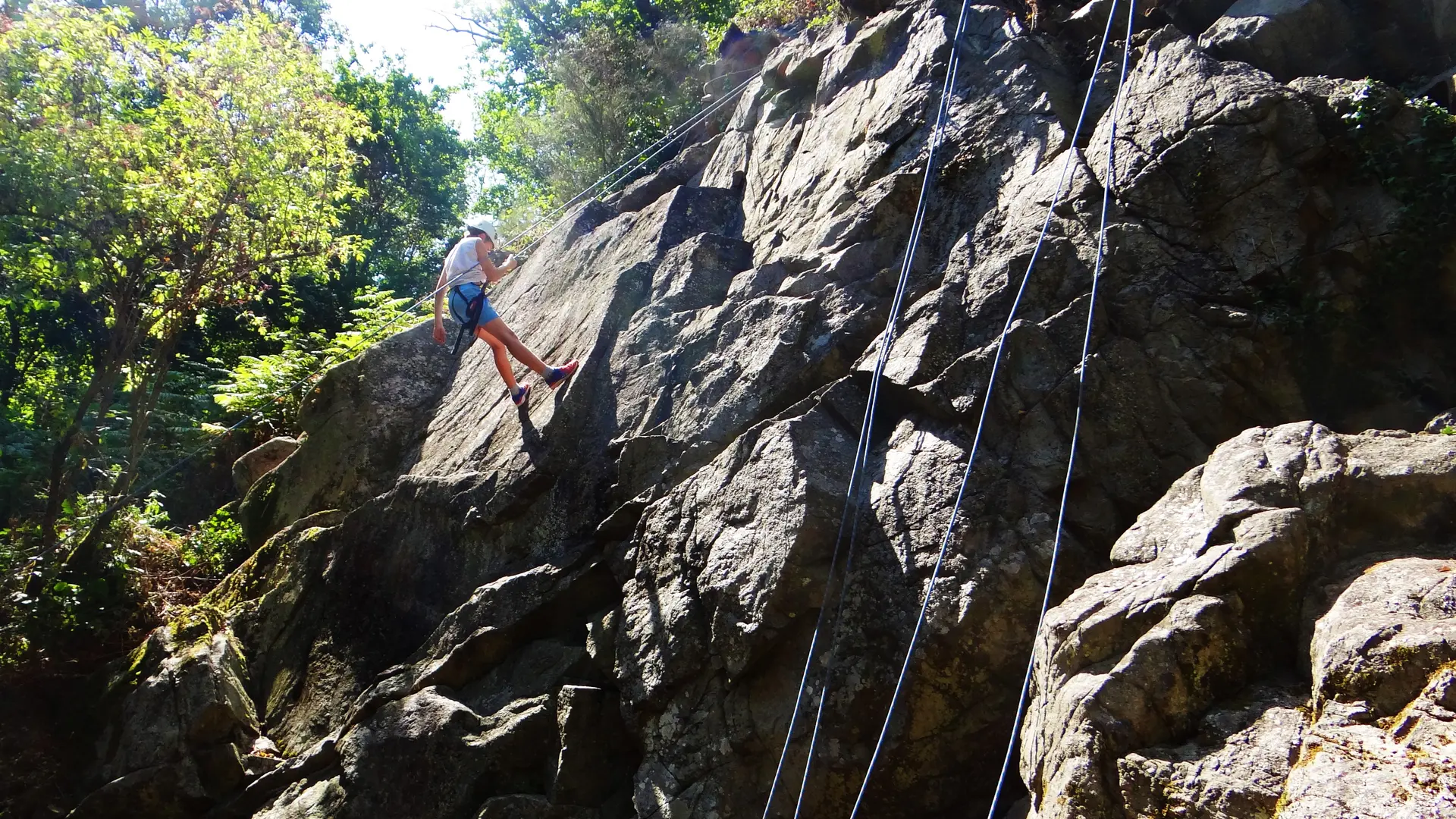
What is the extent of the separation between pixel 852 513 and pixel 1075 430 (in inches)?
61.2

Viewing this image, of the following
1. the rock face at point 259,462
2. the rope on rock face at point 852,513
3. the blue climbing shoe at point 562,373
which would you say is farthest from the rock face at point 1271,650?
the rock face at point 259,462

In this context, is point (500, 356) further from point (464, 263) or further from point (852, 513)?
point (852, 513)

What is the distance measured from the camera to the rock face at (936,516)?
450cm

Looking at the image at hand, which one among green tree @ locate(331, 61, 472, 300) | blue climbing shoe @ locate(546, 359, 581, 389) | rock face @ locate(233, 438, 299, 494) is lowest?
blue climbing shoe @ locate(546, 359, 581, 389)

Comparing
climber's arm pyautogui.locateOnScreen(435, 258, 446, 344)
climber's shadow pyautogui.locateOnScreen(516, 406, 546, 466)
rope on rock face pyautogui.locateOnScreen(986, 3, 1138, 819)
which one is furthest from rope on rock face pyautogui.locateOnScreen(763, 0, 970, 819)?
climber's arm pyautogui.locateOnScreen(435, 258, 446, 344)

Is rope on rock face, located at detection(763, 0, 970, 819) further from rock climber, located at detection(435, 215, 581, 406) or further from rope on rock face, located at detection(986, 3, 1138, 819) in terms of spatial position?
rock climber, located at detection(435, 215, 581, 406)

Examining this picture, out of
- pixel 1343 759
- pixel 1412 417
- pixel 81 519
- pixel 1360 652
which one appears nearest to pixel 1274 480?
pixel 1360 652

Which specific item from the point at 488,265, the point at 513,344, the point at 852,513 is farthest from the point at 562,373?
the point at 852,513

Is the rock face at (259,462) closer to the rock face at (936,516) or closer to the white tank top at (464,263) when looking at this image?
the rock face at (936,516)

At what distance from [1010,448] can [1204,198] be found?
2410mm

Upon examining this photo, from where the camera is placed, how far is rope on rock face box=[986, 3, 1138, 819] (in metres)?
5.21

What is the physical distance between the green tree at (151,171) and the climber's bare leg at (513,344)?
Answer: 166 inches

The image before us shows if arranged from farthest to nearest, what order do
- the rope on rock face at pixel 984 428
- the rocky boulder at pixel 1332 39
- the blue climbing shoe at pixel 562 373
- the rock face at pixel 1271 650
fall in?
the blue climbing shoe at pixel 562 373
the rocky boulder at pixel 1332 39
the rope on rock face at pixel 984 428
the rock face at pixel 1271 650

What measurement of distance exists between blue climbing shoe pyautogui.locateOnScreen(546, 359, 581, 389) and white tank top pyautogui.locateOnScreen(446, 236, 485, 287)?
141 centimetres
